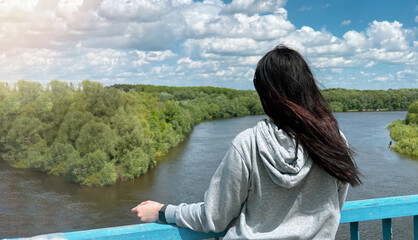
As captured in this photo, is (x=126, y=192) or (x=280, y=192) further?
(x=126, y=192)

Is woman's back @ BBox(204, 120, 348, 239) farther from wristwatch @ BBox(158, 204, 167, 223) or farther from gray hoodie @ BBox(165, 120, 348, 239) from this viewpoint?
wristwatch @ BBox(158, 204, 167, 223)

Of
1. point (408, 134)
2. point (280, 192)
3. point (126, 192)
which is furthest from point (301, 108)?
point (408, 134)

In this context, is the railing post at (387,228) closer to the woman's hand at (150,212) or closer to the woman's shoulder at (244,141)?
the woman's shoulder at (244,141)

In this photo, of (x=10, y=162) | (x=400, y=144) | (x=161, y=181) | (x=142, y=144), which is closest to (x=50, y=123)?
(x=10, y=162)

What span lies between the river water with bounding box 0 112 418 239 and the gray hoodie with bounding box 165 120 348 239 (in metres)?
18.6

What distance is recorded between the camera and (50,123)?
3906 centimetres

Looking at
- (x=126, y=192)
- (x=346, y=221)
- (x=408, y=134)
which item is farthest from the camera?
(x=408, y=134)

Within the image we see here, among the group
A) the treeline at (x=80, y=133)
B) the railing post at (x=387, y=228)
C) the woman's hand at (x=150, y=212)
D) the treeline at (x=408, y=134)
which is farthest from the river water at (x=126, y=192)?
the woman's hand at (x=150, y=212)

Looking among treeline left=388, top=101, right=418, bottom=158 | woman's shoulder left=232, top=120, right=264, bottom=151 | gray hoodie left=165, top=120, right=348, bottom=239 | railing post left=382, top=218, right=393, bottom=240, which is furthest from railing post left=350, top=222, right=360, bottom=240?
treeline left=388, top=101, right=418, bottom=158

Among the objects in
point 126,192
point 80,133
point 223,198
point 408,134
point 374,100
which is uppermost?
point 223,198

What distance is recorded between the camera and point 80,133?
35.4 meters

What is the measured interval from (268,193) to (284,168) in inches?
5.3

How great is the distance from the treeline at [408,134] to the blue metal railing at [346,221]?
4483 cm

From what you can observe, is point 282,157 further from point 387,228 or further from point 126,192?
point 126,192
